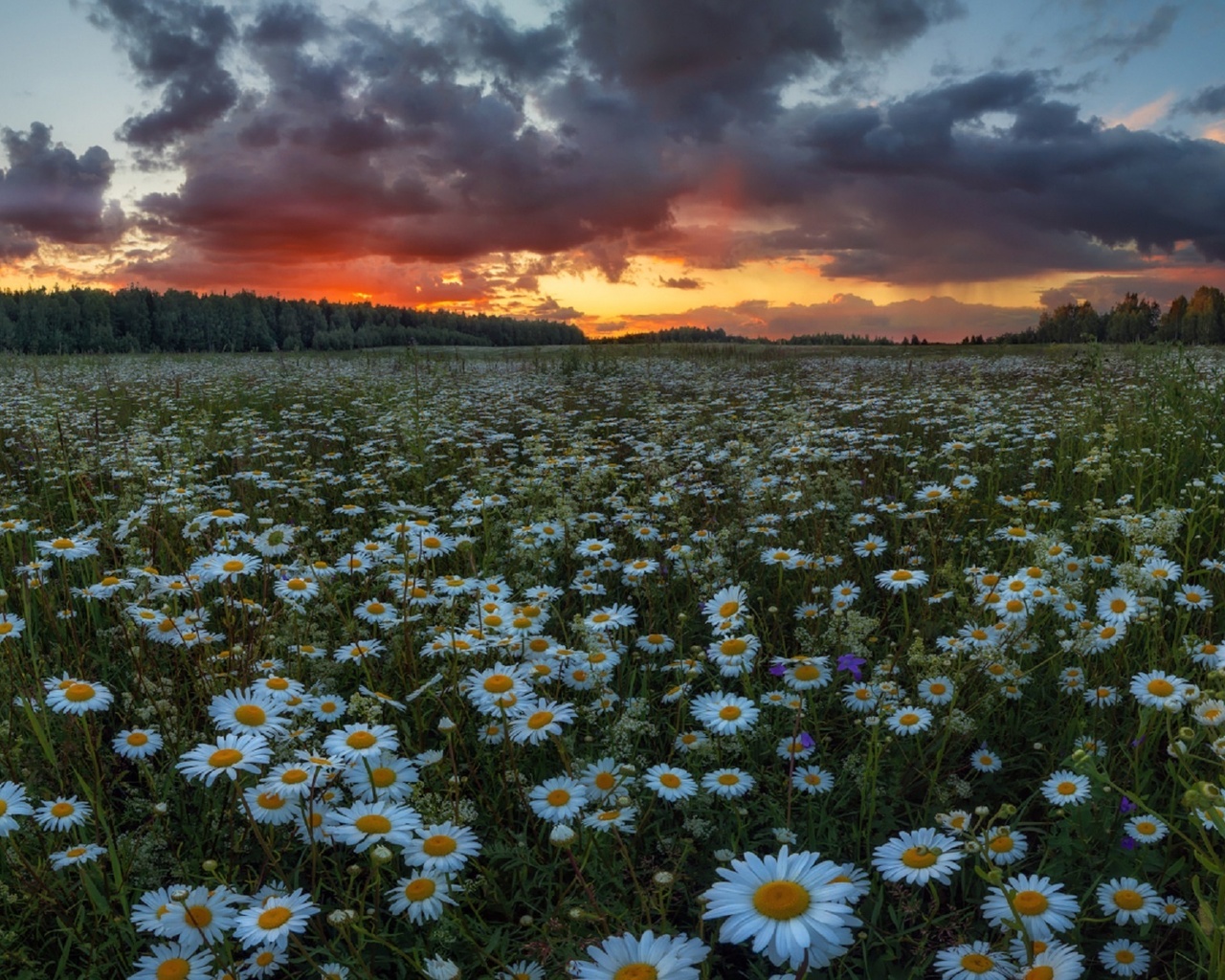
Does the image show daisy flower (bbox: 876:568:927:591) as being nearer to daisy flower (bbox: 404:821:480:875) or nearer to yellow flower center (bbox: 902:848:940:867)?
yellow flower center (bbox: 902:848:940:867)

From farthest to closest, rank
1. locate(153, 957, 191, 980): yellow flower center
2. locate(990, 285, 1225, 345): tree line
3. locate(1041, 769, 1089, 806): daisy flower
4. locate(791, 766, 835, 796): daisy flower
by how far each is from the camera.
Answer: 1. locate(990, 285, 1225, 345): tree line
2. locate(791, 766, 835, 796): daisy flower
3. locate(1041, 769, 1089, 806): daisy flower
4. locate(153, 957, 191, 980): yellow flower center

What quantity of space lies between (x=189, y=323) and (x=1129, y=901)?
71.3 meters

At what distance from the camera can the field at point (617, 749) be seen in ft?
5.10

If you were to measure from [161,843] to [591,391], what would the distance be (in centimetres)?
1084

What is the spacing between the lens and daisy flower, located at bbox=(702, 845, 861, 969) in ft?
3.39

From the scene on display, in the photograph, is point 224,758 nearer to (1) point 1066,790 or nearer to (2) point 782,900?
(2) point 782,900

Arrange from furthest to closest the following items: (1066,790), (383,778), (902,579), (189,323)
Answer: (189,323)
(902,579)
(1066,790)
(383,778)

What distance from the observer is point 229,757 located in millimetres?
1663

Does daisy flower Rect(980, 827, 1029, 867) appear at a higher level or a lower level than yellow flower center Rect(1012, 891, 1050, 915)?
lower

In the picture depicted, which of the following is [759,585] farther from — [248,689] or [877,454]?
[877,454]

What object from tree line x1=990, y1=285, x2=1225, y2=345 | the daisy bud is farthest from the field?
tree line x1=990, y1=285, x2=1225, y2=345

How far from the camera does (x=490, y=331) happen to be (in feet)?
264

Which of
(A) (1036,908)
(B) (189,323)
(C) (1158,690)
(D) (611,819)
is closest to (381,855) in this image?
(D) (611,819)

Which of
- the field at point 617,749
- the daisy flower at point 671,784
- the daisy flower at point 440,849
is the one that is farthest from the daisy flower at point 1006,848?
the daisy flower at point 440,849
